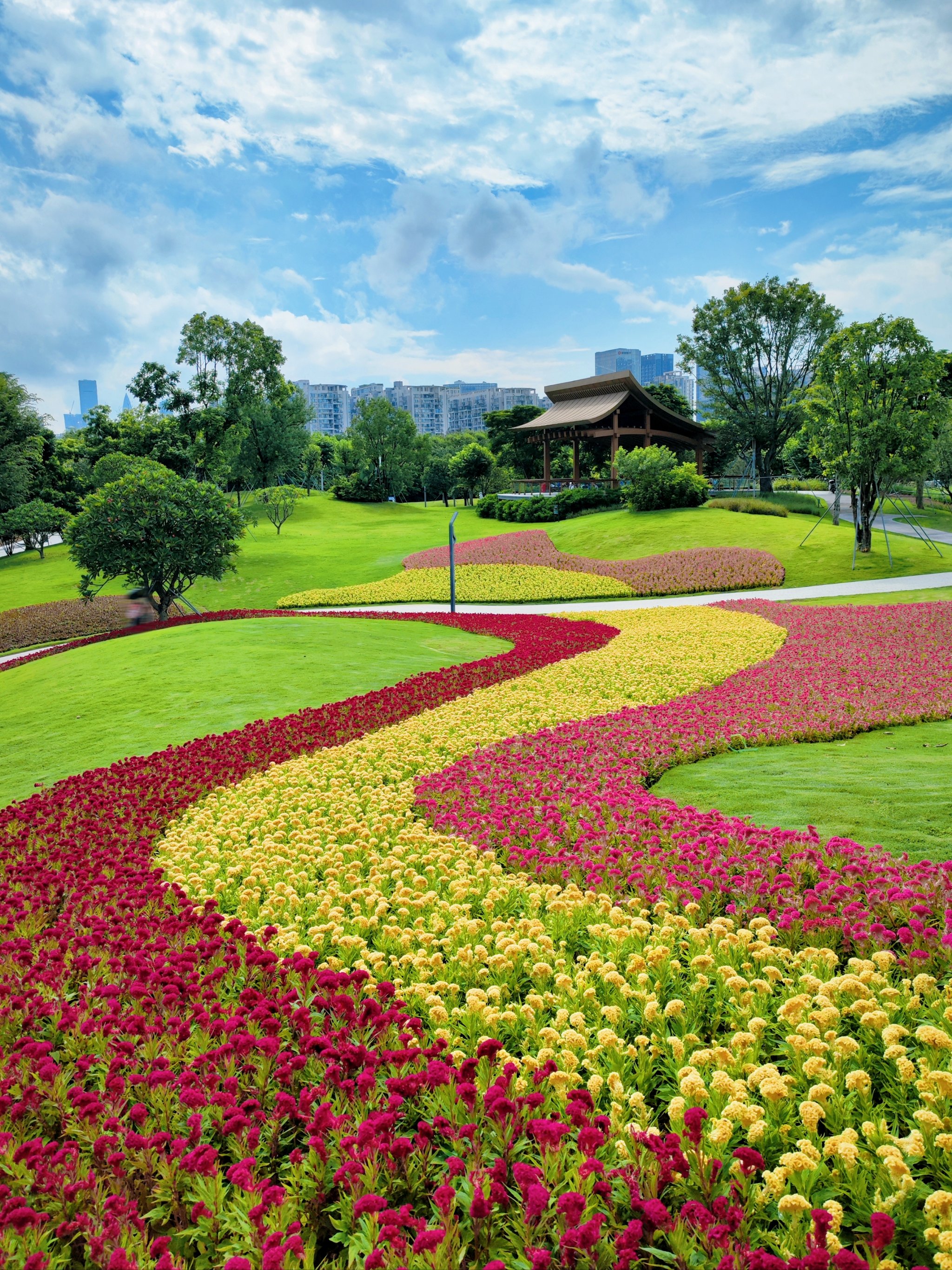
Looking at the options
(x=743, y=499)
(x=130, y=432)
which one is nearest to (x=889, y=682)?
(x=743, y=499)

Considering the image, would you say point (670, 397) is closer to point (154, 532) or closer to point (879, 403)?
point (879, 403)

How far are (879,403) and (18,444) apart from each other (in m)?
46.7

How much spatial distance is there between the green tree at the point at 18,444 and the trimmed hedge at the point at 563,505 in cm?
2893

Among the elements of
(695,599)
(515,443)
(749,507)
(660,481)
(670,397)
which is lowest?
(695,599)

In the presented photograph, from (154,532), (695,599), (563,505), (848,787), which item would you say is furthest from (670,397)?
(848,787)

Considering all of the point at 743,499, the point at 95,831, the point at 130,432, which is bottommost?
the point at 95,831

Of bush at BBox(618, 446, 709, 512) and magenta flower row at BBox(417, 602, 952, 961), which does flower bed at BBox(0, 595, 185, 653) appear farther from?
bush at BBox(618, 446, 709, 512)

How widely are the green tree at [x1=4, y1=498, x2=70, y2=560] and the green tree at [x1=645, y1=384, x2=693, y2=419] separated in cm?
5023

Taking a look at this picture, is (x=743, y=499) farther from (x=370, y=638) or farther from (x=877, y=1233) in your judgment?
(x=877, y=1233)

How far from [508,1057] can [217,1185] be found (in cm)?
127

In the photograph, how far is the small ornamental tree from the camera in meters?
20.5

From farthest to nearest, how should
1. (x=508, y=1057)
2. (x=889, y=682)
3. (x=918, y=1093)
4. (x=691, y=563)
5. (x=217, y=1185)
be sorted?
(x=691, y=563)
(x=889, y=682)
(x=508, y=1057)
(x=918, y=1093)
(x=217, y=1185)

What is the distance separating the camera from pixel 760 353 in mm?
45719

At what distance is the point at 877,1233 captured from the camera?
2.20 meters
